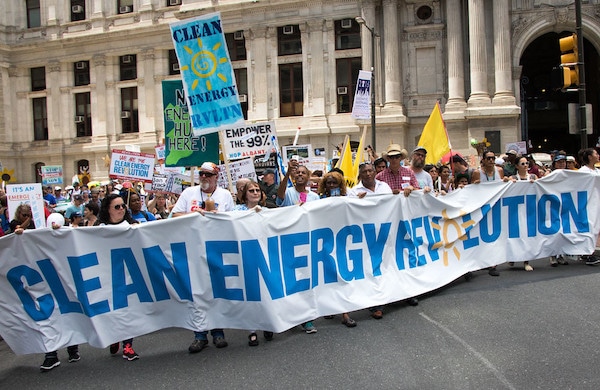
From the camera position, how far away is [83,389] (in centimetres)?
487

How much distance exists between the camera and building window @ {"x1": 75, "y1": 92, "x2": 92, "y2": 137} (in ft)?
113

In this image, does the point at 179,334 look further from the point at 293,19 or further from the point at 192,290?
the point at 293,19

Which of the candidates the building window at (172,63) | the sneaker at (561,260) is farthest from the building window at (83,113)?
the sneaker at (561,260)

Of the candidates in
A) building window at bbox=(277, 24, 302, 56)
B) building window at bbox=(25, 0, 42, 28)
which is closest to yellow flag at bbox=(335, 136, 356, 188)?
building window at bbox=(277, 24, 302, 56)

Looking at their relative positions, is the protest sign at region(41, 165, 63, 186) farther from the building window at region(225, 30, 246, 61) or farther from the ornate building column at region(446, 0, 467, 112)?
the ornate building column at region(446, 0, 467, 112)

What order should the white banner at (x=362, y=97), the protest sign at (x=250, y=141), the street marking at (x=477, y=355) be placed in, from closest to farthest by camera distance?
the street marking at (x=477, y=355) → the protest sign at (x=250, y=141) → the white banner at (x=362, y=97)

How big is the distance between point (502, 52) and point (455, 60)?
2108 mm

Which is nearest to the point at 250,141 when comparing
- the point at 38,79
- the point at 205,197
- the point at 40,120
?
the point at 205,197

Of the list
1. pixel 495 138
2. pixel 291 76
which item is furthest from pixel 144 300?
pixel 291 76

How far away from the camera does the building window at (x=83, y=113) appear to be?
113 ft

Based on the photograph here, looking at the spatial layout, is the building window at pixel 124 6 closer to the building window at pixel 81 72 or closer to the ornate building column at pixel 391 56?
the building window at pixel 81 72

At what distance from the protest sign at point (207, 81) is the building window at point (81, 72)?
2920cm

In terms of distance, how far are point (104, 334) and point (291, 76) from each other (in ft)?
84.6

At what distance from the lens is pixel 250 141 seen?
Answer: 11.2 metres
